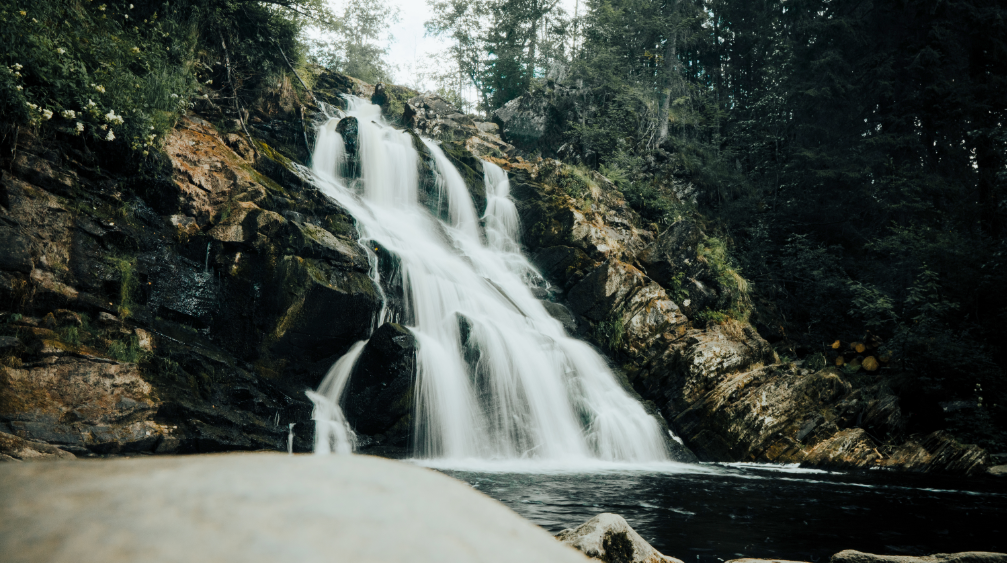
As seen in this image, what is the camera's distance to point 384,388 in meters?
8.91

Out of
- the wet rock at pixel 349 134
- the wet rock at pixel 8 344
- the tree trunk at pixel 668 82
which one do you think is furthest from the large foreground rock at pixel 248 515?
the tree trunk at pixel 668 82

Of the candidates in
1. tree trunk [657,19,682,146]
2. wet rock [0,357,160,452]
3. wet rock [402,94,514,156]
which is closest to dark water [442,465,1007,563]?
wet rock [0,357,160,452]

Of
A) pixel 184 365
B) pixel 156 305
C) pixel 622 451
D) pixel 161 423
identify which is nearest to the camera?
pixel 161 423

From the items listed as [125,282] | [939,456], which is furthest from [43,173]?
[939,456]

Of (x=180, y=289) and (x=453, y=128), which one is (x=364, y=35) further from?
(x=180, y=289)

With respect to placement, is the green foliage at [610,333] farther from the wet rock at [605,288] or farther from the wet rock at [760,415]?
the wet rock at [760,415]

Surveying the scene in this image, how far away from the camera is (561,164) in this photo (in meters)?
18.3

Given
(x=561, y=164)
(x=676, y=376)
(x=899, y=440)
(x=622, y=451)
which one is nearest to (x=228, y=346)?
(x=622, y=451)

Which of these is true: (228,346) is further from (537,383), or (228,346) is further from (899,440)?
(899,440)

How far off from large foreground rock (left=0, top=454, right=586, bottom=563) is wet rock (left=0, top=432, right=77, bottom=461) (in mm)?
5677

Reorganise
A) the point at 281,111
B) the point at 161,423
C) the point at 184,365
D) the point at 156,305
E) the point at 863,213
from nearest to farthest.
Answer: the point at 161,423, the point at 184,365, the point at 156,305, the point at 281,111, the point at 863,213

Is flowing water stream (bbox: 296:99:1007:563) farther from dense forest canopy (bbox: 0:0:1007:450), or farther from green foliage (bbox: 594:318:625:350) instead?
dense forest canopy (bbox: 0:0:1007:450)

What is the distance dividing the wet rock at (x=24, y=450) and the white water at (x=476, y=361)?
3.38 meters

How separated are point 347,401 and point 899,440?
39.7 ft
